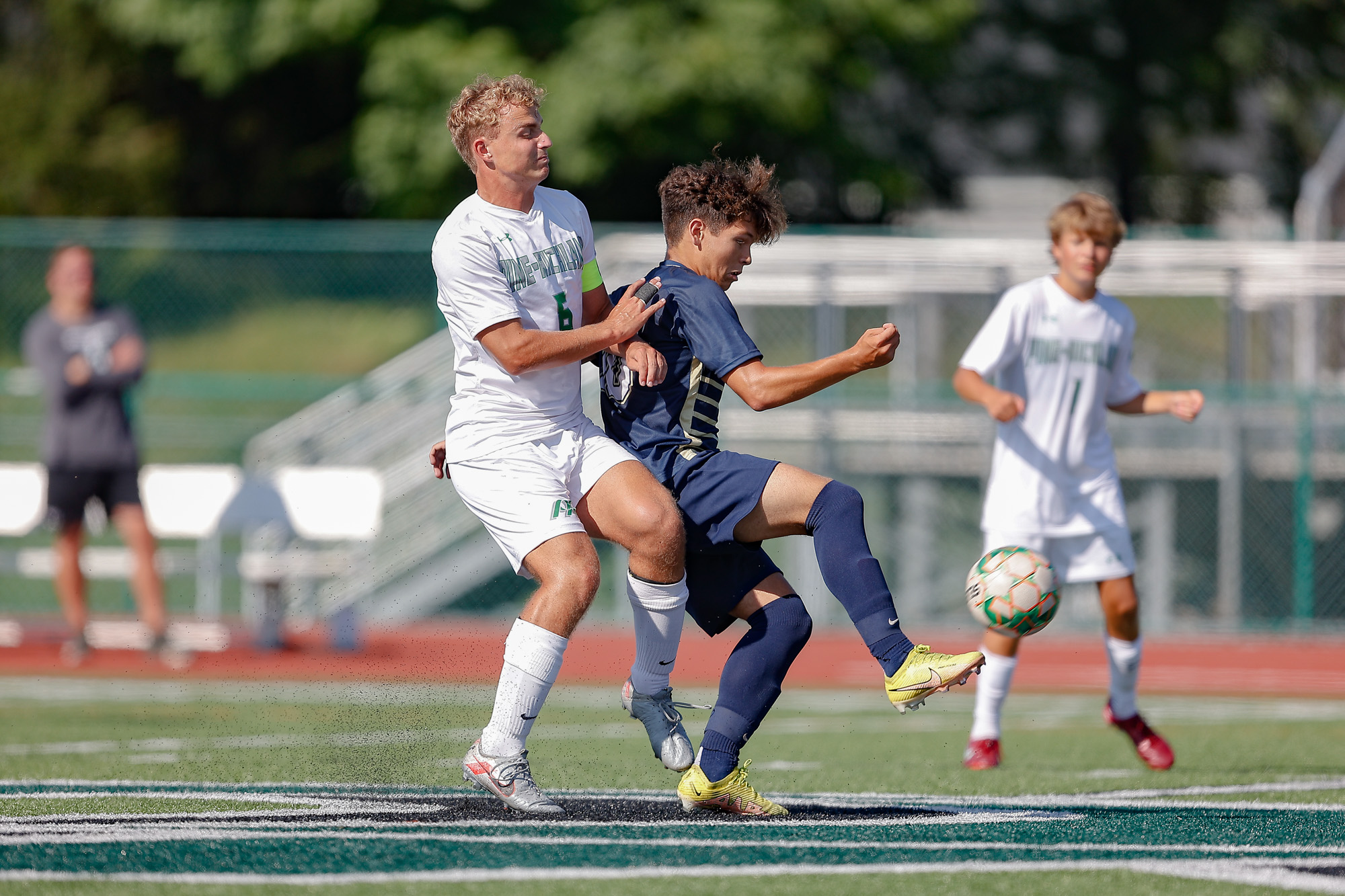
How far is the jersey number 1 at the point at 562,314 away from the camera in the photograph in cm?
494

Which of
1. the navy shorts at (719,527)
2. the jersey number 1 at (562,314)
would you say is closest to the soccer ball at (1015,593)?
the navy shorts at (719,527)

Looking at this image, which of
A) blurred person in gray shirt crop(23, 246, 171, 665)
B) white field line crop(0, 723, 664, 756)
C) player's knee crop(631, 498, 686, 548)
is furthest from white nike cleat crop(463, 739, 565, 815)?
blurred person in gray shirt crop(23, 246, 171, 665)

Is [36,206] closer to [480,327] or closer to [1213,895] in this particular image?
[480,327]

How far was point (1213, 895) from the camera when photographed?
3598 millimetres

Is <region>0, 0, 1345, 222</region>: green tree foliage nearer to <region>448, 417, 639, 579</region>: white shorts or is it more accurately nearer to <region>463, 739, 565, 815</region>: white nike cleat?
<region>448, 417, 639, 579</region>: white shorts

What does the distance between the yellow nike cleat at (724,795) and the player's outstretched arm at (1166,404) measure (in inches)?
100

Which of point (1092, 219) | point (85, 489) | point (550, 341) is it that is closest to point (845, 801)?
point (550, 341)

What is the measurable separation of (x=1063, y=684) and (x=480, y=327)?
25.9 ft

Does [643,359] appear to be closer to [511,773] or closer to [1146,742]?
[511,773]

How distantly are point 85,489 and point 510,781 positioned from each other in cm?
704

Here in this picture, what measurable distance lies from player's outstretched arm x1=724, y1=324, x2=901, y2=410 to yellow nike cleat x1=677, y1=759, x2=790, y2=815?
1013mm

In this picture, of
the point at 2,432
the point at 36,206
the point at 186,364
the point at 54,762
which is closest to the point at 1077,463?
the point at 54,762

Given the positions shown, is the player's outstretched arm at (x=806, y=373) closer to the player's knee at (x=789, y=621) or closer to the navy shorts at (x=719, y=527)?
the navy shorts at (x=719, y=527)

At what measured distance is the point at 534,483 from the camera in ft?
15.6
